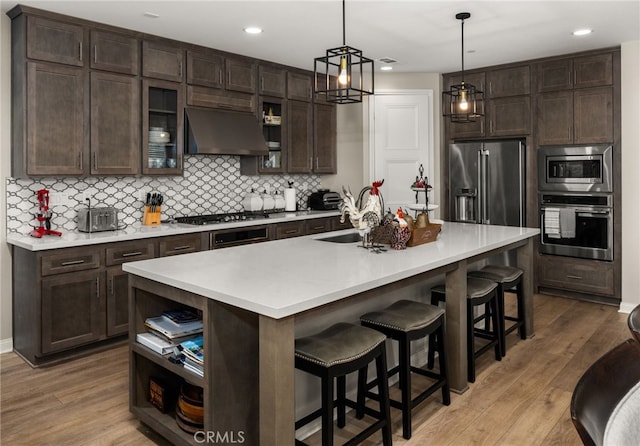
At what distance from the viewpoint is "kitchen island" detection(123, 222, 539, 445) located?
183 centimetres

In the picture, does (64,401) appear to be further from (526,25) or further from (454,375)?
(526,25)

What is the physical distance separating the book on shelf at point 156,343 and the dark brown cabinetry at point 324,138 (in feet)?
12.1

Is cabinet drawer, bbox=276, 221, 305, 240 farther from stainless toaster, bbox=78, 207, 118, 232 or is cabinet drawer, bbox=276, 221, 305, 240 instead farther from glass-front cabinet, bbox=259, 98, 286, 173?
stainless toaster, bbox=78, 207, 118, 232

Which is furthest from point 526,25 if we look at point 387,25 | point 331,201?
point 331,201

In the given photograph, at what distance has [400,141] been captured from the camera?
6172 millimetres

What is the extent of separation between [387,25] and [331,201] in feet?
7.54

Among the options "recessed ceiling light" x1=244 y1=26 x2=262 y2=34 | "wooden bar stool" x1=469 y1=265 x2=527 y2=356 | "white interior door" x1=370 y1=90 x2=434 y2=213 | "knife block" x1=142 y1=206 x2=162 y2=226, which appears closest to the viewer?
"wooden bar stool" x1=469 y1=265 x2=527 y2=356

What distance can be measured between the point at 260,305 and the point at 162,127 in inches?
124

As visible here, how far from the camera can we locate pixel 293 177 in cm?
599

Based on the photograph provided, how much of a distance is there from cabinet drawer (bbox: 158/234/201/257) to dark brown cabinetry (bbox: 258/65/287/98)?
1.90 metres

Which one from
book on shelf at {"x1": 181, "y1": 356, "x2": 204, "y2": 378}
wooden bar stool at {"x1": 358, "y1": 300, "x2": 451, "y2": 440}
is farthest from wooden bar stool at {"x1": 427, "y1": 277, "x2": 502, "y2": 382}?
book on shelf at {"x1": 181, "y1": 356, "x2": 204, "y2": 378}

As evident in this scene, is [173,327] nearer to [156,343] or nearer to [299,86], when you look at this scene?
[156,343]

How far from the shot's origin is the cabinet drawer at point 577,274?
4.99 metres

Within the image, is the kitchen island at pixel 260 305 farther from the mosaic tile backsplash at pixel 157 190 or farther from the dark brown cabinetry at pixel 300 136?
the dark brown cabinetry at pixel 300 136
